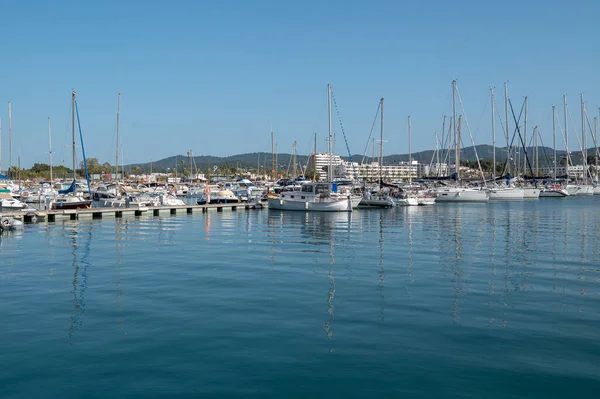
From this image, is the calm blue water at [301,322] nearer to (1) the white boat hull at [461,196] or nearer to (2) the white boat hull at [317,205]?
(2) the white boat hull at [317,205]

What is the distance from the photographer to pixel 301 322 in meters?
12.5

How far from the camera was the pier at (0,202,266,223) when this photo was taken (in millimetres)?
42531

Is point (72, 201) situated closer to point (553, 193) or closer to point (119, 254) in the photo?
point (119, 254)

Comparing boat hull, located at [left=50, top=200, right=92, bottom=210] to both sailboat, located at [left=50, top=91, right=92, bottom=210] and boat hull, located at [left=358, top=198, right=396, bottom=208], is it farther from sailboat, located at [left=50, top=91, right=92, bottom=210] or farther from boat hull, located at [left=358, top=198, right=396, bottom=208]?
boat hull, located at [left=358, top=198, right=396, bottom=208]

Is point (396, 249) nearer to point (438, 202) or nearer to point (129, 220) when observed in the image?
point (129, 220)

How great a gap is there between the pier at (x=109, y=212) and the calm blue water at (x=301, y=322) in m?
18.1

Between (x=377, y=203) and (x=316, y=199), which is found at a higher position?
(x=316, y=199)

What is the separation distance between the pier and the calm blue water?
18.1 metres

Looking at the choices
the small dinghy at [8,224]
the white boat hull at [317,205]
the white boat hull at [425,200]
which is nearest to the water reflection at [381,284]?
the small dinghy at [8,224]

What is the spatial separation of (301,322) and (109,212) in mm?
39547

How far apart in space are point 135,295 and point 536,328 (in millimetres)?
10205

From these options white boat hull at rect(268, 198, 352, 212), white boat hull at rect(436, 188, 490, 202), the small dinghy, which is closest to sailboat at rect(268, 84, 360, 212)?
white boat hull at rect(268, 198, 352, 212)

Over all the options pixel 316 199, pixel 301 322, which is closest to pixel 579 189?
pixel 316 199

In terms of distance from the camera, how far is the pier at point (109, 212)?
42.5 metres
